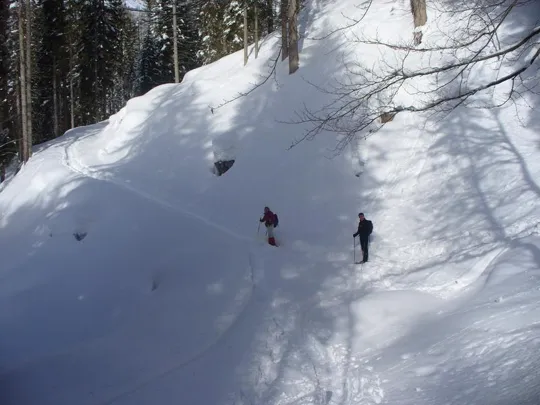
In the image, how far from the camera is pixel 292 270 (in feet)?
39.2

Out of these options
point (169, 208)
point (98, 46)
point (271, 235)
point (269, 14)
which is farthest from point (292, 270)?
point (98, 46)

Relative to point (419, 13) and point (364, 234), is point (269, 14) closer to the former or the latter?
point (419, 13)

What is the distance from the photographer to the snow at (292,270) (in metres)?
7.40

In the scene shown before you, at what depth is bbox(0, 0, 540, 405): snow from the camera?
7402 millimetres

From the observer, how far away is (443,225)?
1160cm

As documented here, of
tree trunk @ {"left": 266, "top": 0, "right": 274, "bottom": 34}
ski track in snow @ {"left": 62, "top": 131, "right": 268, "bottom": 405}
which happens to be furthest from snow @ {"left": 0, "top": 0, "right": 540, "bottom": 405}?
tree trunk @ {"left": 266, "top": 0, "right": 274, "bottom": 34}

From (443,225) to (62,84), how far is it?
39.1 meters

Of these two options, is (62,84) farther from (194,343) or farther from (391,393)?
(391,393)

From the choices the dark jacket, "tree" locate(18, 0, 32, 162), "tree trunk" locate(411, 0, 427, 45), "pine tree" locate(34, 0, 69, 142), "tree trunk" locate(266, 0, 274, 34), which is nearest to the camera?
the dark jacket

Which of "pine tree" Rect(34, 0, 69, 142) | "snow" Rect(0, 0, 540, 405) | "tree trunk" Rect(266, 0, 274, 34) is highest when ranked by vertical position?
"pine tree" Rect(34, 0, 69, 142)

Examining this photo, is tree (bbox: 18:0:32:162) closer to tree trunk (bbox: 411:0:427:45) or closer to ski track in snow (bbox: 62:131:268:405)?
ski track in snow (bbox: 62:131:268:405)

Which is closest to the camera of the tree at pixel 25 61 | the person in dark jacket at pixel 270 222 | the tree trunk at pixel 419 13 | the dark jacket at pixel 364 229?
the dark jacket at pixel 364 229

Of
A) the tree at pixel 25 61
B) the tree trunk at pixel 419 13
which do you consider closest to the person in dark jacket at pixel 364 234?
the tree trunk at pixel 419 13

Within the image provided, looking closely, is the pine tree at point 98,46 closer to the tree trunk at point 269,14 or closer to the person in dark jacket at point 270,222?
the tree trunk at point 269,14
